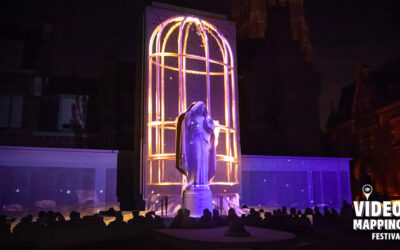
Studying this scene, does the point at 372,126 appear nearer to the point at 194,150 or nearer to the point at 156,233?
the point at 194,150

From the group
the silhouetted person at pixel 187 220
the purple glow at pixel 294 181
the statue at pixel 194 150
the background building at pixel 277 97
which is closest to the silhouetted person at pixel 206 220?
the silhouetted person at pixel 187 220

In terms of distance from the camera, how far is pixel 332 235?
6.99m

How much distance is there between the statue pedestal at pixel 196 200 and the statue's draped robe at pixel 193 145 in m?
0.15

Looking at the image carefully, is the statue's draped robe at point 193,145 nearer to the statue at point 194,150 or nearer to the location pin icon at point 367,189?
the statue at point 194,150

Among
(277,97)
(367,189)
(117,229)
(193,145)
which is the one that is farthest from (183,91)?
(277,97)

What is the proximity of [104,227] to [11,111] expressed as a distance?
11.1 metres

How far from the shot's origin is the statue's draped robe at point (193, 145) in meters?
8.13

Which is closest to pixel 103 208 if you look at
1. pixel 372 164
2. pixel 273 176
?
pixel 273 176

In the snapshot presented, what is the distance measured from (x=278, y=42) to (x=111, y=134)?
36.0 feet

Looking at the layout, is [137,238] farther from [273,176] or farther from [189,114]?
[273,176]

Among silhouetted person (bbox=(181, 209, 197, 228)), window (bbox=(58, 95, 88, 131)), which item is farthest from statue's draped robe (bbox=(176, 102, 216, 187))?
window (bbox=(58, 95, 88, 131))

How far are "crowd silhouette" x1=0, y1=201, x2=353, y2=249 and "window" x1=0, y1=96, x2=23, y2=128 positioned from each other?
364 inches

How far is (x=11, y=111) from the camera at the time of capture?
1512 cm

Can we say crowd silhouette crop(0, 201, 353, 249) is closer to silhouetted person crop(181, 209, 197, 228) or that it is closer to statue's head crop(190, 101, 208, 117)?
silhouetted person crop(181, 209, 197, 228)
